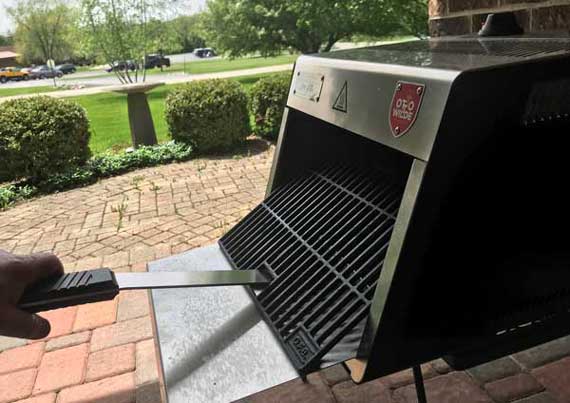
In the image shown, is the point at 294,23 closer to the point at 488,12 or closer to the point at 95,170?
the point at 95,170

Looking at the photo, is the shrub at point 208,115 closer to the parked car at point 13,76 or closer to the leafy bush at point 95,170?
the leafy bush at point 95,170

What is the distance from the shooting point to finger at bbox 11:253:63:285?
0.91 m

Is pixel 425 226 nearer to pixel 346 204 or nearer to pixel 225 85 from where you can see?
pixel 346 204

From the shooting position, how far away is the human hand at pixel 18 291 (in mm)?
876

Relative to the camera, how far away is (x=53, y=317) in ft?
9.36

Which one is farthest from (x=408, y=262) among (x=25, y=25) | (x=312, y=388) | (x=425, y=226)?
(x=25, y=25)

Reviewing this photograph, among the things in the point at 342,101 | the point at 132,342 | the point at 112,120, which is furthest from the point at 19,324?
the point at 112,120

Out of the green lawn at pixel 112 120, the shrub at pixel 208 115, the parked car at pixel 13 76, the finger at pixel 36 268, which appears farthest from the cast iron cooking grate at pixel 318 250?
the parked car at pixel 13 76

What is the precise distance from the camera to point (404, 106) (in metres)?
0.88

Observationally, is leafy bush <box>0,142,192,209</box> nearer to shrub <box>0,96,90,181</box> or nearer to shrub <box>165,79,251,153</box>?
shrub <box>0,96,90,181</box>

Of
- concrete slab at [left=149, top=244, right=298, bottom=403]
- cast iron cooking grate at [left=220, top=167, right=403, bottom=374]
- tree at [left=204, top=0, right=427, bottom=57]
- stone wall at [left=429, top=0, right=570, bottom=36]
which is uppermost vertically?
tree at [left=204, top=0, right=427, bottom=57]

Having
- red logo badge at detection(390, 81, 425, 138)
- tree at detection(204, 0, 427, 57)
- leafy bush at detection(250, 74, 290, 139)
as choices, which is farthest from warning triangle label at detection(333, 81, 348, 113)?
tree at detection(204, 0, 427, 57)

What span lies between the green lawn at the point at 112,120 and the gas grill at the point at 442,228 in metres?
7.61

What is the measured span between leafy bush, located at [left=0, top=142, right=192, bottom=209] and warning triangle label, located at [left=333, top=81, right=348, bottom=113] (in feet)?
18.0
